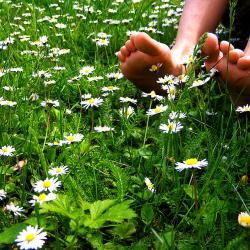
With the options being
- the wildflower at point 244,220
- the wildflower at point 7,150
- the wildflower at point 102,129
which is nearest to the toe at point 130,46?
the wildflower at point 102,129

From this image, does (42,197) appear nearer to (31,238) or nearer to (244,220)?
(31,238)

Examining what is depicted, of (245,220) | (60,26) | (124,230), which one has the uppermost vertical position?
(245,220)

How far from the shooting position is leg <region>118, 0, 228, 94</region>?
127cm

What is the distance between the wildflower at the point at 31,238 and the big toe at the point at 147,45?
0.64 m

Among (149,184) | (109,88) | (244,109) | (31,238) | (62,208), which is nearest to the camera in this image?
(31,238)

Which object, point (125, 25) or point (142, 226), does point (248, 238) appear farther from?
point (125, 25)

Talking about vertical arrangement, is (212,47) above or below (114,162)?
above

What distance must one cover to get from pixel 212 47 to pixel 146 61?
0.19 metres

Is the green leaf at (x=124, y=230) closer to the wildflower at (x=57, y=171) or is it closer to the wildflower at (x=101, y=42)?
the wildflower at (x=57, y=171)

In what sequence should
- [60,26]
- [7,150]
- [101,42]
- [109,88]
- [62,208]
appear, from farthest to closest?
[60,26] → [101,42] → [109,88] → [7,150] → [62,208]

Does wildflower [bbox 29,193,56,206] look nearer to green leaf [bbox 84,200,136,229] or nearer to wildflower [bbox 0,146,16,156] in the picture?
green leaf [bbox 84,200,136,229]

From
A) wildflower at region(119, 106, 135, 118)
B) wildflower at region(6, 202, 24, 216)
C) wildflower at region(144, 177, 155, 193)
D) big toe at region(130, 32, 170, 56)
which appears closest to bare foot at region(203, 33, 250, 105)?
big toe at region(130, 32, 170, 56)

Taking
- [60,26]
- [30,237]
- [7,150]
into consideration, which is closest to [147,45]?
[7,150]

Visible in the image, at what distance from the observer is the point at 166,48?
4.26ft
